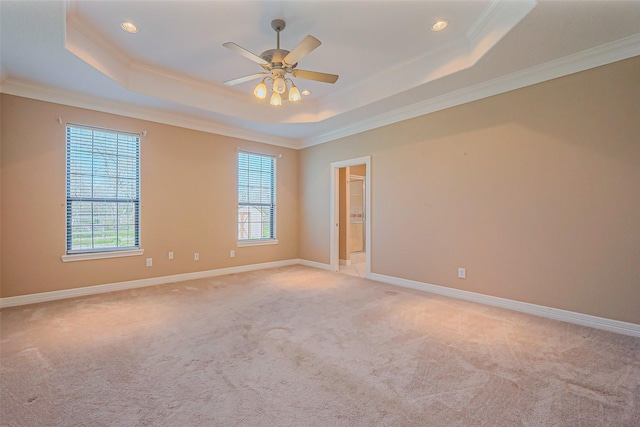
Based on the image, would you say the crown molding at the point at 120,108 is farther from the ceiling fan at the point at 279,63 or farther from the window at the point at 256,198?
the ceiling fan at the point at 279,63

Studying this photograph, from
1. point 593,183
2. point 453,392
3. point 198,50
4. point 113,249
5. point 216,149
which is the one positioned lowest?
point 453,392

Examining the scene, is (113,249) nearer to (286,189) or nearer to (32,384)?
(32,384)

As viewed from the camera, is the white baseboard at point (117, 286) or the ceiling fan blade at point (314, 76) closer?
the ceiling fan blade at point (314, 76)

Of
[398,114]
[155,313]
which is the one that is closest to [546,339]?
[398,114]

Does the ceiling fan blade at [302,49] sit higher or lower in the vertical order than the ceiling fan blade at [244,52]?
lower

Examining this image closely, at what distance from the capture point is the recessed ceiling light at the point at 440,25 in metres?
2.85

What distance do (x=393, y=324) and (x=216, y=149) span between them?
163 inches

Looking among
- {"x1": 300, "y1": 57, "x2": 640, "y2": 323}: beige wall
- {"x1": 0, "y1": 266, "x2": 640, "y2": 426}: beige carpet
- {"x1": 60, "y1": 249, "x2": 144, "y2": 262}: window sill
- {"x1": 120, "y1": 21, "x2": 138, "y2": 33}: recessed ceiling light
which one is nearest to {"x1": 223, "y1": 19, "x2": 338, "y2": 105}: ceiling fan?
{"x1": 120, "y1": 21, "x2": 138, "y2": 33}: recessed ceiling light

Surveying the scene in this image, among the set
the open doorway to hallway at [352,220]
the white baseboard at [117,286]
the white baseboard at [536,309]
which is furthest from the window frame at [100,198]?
the white baseboard at [536,309]

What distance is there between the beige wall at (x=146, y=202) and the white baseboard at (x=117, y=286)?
7 cm

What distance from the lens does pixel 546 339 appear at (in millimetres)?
2643

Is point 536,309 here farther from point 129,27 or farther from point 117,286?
point 117,286

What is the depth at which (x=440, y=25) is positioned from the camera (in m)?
2.90

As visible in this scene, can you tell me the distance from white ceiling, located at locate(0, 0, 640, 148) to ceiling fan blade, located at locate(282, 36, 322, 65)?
1.45 ft
